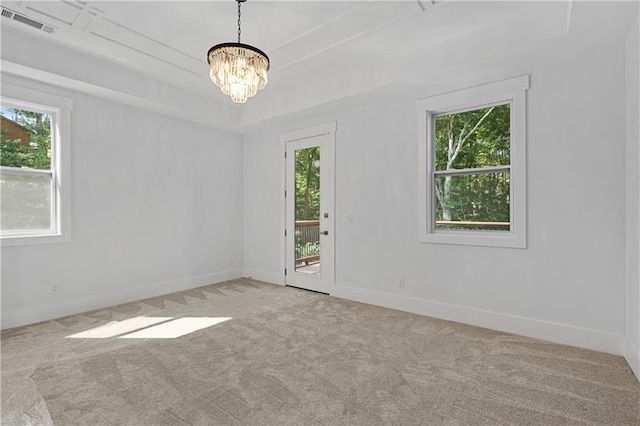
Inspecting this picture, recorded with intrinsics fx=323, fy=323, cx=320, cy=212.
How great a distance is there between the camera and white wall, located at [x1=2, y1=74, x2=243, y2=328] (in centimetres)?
369

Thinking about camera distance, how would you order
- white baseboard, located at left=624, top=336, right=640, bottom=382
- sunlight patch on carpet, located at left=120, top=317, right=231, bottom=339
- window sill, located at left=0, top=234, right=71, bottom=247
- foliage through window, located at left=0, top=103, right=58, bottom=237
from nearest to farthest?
white baseboard, located at left=624, top=336, right=640, bottom=382 → sunlight patch on carpet, located at left=120, top=317, right=231, bottom=339 → window sill, located at left=0, top=234, right=71, bottom=247 → foliage through window, located at left=0, top=103, right=58, bottom=237

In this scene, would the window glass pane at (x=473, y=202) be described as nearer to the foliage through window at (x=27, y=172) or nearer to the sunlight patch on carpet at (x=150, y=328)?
the sunlight patch on carpet at (x=150, y=328)

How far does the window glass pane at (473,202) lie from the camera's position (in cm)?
346

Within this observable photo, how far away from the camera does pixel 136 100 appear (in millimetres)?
4250

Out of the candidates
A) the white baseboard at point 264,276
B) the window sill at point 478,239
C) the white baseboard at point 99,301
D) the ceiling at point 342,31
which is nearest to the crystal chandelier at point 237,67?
the ceiling at point 342,31

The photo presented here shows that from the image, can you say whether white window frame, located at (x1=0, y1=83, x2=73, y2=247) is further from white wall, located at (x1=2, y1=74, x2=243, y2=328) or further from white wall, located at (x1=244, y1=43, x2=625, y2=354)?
white wall, located at (x1=244, y1=43, x2=625, y2=354)

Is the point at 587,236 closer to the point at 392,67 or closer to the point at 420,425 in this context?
the point at 420,425

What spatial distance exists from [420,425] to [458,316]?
1.95 metres

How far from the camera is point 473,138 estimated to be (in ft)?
12.1

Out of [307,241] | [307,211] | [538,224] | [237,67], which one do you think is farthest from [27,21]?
[538,224]

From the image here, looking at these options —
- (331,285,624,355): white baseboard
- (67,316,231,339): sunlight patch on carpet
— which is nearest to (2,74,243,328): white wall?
(67,316,231,339): sunlight patch on carpet

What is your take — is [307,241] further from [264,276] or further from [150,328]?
[150,328]

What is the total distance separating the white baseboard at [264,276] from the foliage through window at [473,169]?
276 centimetres

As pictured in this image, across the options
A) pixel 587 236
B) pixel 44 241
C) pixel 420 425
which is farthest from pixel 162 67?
pixel 587 236
